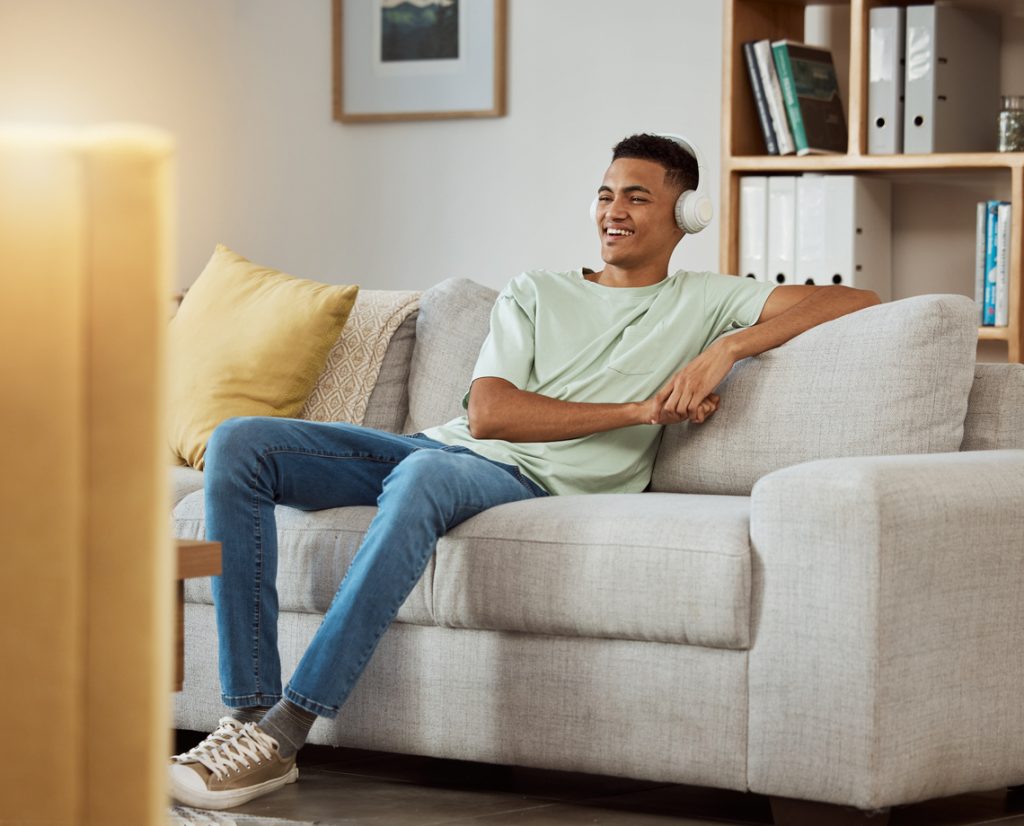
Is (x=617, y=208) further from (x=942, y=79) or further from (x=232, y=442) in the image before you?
(x=942, y=79)

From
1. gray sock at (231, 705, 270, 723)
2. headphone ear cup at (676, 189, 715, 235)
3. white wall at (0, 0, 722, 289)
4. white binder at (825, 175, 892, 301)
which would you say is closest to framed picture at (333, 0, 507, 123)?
white wall at (0, 0, 722, 289)

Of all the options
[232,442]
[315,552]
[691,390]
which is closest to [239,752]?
[315,552]

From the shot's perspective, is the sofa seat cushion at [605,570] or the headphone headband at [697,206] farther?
the headphone headband at [697,206]

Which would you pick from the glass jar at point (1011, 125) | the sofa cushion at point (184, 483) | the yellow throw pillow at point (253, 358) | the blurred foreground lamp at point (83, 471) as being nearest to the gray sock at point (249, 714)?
the sofa cushion at point (184, 483)

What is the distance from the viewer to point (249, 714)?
7.45 ft

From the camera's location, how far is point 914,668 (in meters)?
2.01

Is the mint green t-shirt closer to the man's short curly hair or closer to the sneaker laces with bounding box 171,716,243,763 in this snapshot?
the man's short curly hair

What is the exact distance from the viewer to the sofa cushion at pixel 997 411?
2455 mm

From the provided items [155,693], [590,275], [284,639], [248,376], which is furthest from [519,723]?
[155,693]

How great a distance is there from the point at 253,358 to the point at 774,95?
1.29 m

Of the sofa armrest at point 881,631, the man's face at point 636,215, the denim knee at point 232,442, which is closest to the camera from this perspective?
the sofa armrest at point 881,631

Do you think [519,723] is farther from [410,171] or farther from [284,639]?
[410,171]

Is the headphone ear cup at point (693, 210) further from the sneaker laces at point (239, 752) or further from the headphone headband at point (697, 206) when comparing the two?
the sneaker laces at point (239, 752)

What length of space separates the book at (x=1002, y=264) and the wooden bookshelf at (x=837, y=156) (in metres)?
0.03
